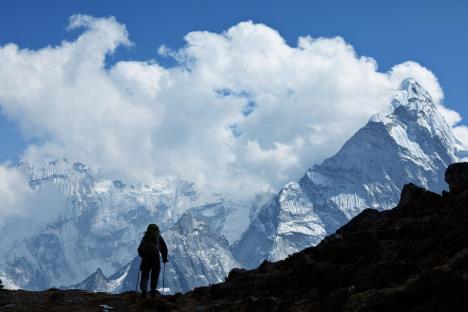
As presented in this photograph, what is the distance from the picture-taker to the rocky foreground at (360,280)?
1941 centimetres

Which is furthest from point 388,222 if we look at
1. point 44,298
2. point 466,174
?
point 44,298

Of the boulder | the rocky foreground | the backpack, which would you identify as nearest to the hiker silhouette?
the backpack

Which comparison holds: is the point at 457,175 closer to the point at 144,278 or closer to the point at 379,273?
the point at 379,273

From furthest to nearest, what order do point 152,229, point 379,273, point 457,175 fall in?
point 457,175 → point 152,229 → point 379,273

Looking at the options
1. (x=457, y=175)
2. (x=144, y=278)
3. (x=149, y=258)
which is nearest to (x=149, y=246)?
(x=149, y=258)

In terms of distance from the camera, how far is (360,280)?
77.9ft

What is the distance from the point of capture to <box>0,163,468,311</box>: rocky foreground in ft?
63.7

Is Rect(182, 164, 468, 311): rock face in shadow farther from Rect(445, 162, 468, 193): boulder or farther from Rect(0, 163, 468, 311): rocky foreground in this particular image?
Rect(445, 162, 468, 193): boulder

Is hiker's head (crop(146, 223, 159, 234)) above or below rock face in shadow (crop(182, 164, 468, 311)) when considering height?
above

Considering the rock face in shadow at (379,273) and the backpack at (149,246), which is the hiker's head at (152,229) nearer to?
the backpack at (149,246)

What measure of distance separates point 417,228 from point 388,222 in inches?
257

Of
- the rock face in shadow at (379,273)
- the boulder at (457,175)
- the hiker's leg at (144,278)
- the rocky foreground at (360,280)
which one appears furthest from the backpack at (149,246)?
the boulder at (457,175)

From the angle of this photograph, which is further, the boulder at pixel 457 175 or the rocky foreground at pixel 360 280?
the boulder at pixel 457 175

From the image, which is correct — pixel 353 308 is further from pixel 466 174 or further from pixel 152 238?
pixel 466 174
